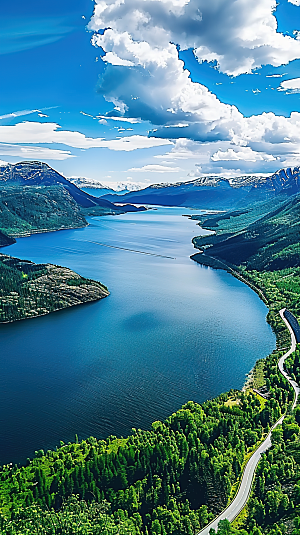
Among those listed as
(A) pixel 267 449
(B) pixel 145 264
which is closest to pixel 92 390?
(A) pixel 267 449

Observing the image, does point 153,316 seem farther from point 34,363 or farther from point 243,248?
point 243,248

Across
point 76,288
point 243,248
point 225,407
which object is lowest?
point 225,407

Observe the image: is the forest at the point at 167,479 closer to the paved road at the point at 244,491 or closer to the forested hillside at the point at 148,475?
the forested hillside at the point at 148,475

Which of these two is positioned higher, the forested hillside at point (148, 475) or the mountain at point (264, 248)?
the mountain at point (264, 248)

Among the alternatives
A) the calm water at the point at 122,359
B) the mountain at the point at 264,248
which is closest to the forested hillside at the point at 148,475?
the calm water at the point at 122,359

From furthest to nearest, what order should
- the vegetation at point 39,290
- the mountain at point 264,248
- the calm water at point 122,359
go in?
the mountain at point 264,248
the vegetation at point 39,290
the calm water at point 122,359

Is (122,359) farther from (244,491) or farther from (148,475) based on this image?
(244,491)
